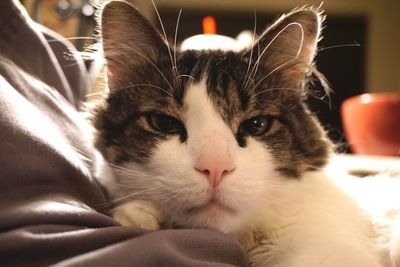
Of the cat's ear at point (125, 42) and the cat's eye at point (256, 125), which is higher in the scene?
the cat's ear at point (125, 42)

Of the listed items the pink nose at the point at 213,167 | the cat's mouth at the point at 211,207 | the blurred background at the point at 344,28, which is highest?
the blurred background at the point at 344,28

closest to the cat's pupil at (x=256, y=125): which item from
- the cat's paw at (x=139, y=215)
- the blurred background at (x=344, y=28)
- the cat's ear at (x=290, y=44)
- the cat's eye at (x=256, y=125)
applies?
the cat's eye at (x=256, y=125)

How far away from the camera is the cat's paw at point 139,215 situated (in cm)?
79

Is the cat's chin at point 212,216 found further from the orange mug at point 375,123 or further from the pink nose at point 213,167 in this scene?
the orange mug at point 375,123

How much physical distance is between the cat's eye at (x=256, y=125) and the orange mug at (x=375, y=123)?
105 centimetres

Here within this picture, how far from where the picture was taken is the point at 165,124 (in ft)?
2.93

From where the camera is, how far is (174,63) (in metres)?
0.95

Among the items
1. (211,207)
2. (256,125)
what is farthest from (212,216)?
(256,125)

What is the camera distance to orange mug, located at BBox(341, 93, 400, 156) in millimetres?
1930

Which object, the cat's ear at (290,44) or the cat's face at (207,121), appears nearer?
the cat's face at (207,121)

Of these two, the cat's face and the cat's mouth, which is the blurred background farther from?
the cat's mouth

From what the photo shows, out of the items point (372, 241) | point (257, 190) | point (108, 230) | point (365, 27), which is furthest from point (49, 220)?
point (365, 27)

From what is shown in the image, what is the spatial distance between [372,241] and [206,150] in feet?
1.40

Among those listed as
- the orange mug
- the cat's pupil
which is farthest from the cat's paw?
the orange mug
